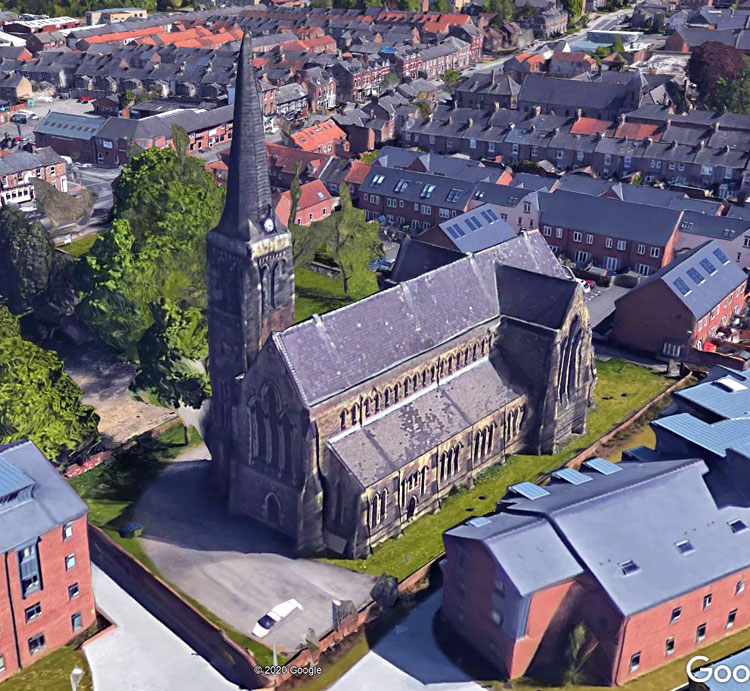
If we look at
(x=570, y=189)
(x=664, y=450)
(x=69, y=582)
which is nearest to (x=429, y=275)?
(x=664, y=450)

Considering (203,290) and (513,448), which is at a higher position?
(203,290)

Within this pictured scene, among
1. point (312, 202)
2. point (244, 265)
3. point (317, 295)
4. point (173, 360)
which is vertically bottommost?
point (317, 295)

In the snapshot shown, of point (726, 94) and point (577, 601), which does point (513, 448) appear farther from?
point (726, 94)

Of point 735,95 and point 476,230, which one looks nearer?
point 476,230

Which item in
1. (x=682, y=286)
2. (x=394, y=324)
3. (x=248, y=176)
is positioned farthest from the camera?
(x=682, y=286)

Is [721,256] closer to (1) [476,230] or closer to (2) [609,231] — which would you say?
(2) [609,231]

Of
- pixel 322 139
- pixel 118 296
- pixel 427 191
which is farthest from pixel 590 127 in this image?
pixel 118 296

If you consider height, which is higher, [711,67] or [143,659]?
[711,67]
